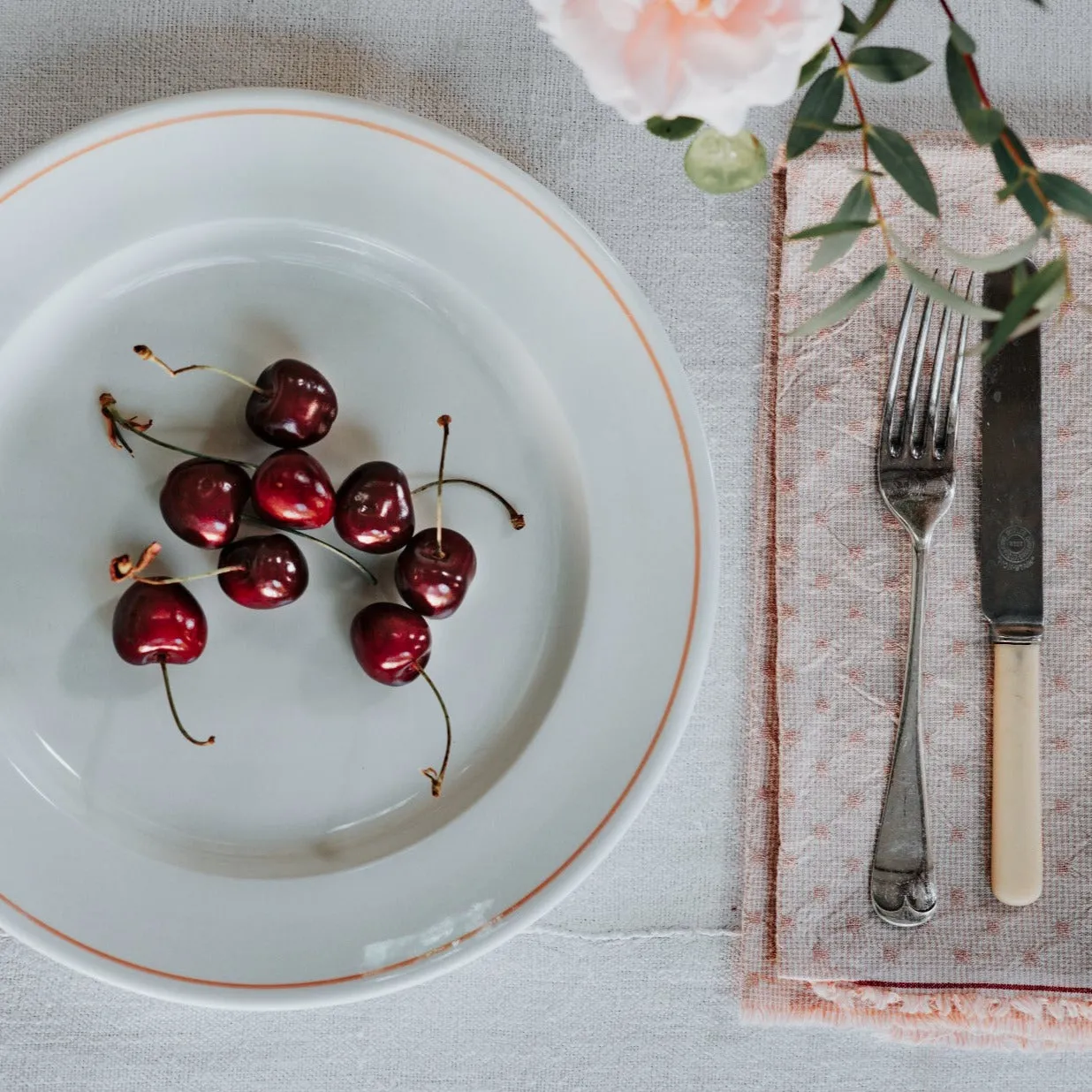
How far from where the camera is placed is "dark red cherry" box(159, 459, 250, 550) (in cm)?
61

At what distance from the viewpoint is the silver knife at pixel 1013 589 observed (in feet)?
2.13

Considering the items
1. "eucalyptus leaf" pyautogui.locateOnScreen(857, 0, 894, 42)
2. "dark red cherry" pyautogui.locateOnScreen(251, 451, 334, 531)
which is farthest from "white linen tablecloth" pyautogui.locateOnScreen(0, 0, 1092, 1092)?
"eucalyptus leaf" pyautogui.locateOnScreen(857, 0, 894, 42)

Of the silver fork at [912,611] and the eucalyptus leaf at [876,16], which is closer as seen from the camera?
the eucalyptus leaf at [876,16]

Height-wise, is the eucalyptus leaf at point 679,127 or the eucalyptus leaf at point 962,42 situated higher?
the eucalyptus leaf at point 962,42

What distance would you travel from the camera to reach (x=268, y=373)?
0.62 meters

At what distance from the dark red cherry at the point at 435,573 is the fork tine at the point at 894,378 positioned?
272 millimetres

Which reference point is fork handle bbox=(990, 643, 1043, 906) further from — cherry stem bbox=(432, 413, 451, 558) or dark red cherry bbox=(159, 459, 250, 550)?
dark red cherry bbox=(159, 459, 250, 550)

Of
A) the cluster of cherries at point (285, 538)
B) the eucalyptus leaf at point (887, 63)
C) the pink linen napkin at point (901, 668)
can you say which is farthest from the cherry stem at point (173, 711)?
the eucalyptus leaf at point (887, 63)

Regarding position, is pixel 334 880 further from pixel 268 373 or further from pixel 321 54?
pixel 321 54

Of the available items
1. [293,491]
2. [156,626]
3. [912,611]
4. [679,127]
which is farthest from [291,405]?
[912,611]

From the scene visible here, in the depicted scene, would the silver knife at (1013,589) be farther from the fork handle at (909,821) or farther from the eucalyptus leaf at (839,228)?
the eucalyptus leaf at (839,228)

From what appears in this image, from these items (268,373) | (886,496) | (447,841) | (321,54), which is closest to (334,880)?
(447,841)

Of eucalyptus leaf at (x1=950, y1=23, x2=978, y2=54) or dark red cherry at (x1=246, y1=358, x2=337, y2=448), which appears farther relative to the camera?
dark red cherry at (x1=246, y1=358, x2=337, y2=448)

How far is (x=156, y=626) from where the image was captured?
605mm
